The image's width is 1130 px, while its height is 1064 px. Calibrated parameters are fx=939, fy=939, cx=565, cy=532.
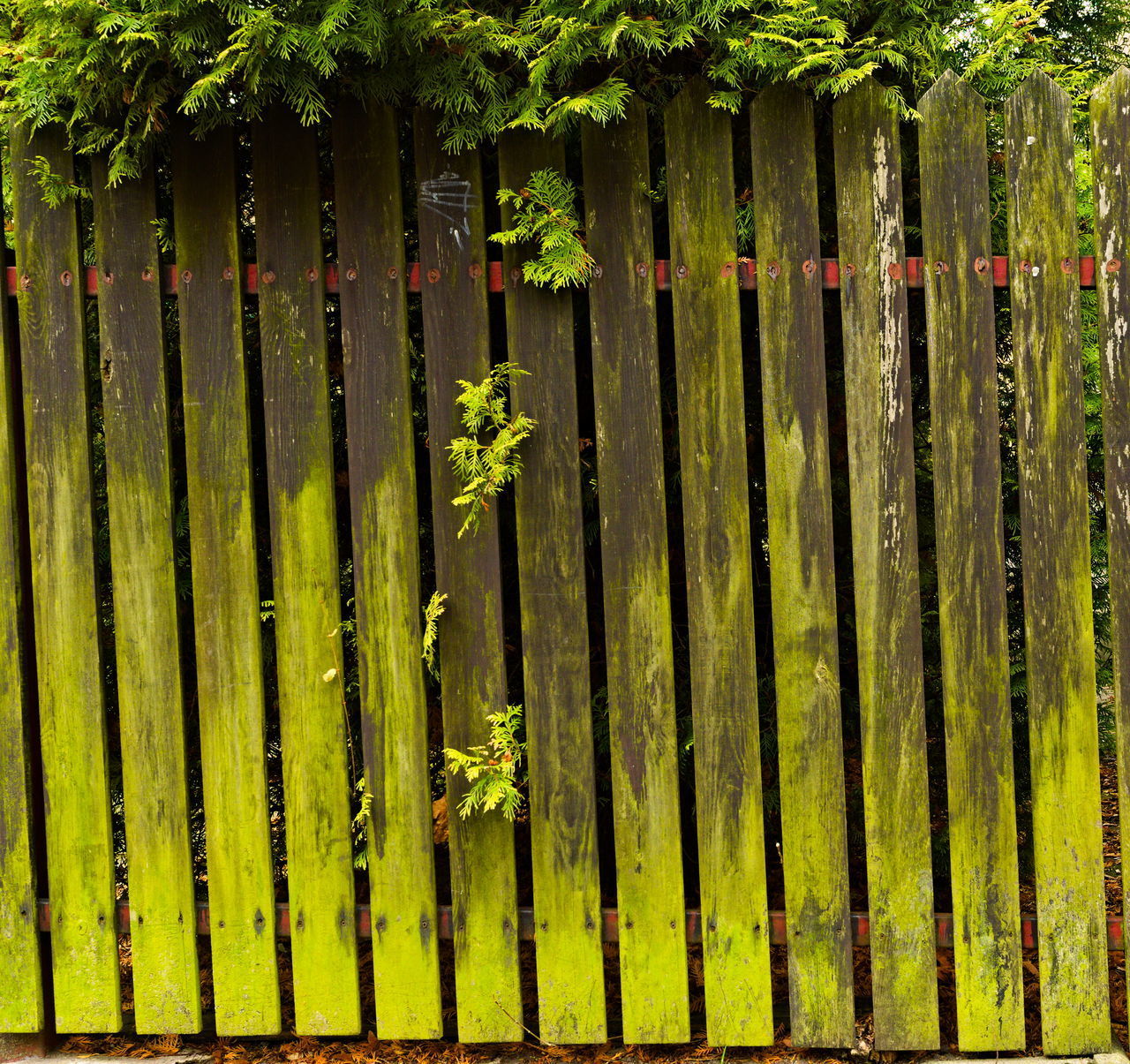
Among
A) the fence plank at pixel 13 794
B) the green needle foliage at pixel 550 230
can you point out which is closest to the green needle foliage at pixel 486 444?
the green needle foliage at pixel 550 230

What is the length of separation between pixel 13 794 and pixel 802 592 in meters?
2.29

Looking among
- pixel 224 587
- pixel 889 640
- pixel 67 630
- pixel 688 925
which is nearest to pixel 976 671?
pixel 889 640

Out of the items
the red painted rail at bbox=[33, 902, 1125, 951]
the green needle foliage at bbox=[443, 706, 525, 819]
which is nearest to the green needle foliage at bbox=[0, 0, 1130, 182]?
the green needle foliage at bbox=[443, 706, 525, 819]

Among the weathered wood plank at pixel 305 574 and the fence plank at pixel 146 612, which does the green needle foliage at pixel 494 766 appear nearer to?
the weathered wood plank at pixel 305 574

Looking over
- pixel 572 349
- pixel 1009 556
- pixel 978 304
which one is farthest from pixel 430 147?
pixel 1009 556

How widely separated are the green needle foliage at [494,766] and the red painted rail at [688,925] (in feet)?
1.15

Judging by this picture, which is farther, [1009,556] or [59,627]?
[1009,556]

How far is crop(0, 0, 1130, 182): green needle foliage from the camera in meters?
2.23

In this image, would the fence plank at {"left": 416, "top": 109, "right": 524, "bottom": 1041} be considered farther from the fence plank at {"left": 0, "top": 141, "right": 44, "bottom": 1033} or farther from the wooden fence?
the fence plank at {"left": 0, "top": 141, "right": 44, "bottom": 1033}

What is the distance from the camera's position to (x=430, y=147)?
8.26ft

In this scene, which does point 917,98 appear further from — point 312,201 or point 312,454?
point 312,454

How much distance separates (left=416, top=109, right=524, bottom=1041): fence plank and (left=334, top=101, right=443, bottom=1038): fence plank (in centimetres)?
7

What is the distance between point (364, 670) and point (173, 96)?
1.63m

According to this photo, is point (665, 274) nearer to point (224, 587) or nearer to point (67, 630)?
point (224, 587)
